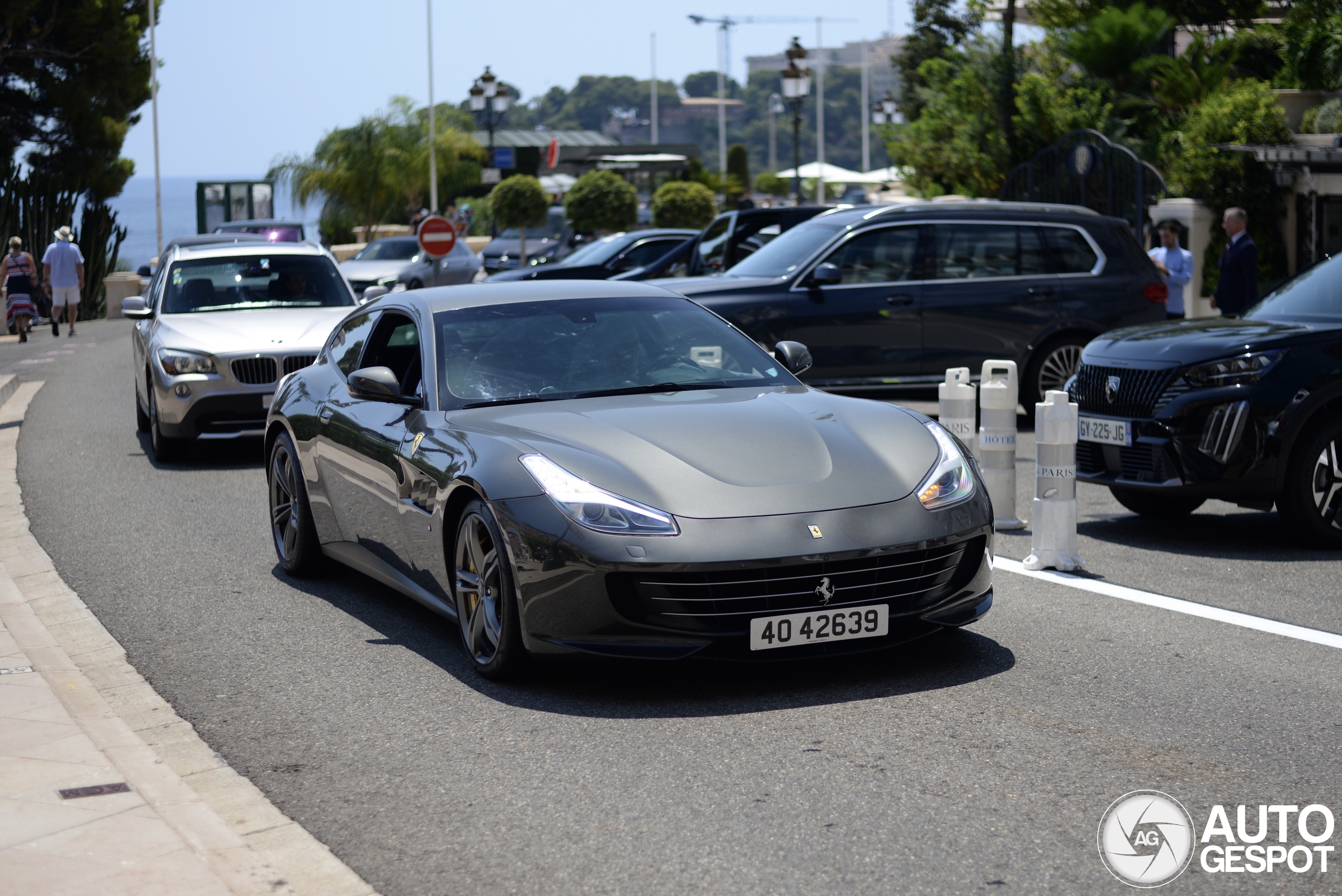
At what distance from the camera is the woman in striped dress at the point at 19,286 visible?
2602 cm

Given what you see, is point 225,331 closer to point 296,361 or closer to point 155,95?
point 296,361

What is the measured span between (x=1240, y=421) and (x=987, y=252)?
5788mm

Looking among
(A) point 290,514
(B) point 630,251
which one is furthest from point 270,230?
(A) point 290,514

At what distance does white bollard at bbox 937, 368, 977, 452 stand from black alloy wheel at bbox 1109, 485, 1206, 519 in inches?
44.3

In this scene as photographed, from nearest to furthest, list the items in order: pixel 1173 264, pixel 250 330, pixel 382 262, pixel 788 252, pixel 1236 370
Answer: pixel 1236 370 → pixel 250 330 → pixel 788 252 → pixel 1173 264 → pixel 382 262

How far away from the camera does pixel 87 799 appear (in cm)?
450

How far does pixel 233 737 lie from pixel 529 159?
90.9 m

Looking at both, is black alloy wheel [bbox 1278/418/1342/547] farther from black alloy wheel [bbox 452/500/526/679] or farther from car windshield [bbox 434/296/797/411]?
black alloy wheel [bbox 452/500/526/679]

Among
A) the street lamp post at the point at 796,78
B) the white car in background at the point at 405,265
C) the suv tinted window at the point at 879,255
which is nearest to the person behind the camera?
the suv tinted window at the point at 879,255

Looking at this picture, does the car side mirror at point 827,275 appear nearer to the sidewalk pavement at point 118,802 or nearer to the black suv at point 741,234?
the black suv at point 741,234

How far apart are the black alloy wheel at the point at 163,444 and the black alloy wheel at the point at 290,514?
4426mm

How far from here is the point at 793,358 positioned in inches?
280

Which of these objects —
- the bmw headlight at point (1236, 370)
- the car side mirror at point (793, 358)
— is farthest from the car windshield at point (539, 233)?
the car side mirror at point (793, 358)

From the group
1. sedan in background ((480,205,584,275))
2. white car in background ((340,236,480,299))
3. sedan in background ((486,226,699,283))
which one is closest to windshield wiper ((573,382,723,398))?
sedan in background ((486,226,699,283))
